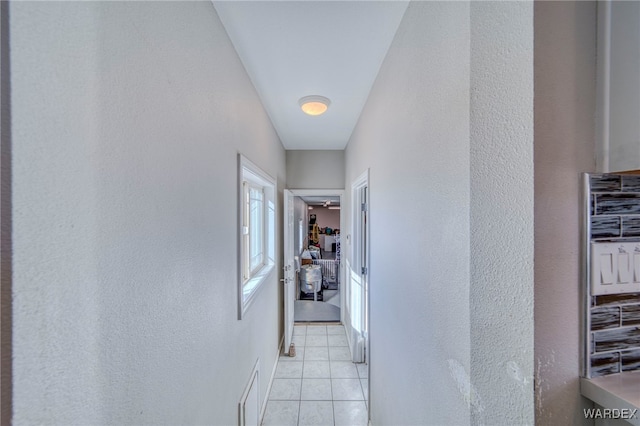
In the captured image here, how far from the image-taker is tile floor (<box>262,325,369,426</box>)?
2086mm

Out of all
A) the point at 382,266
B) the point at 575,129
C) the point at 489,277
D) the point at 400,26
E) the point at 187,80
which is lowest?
the point at 382,266

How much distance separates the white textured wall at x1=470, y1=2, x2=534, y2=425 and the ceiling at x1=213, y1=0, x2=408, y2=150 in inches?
27.3

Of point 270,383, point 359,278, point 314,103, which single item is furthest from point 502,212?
point 270,383

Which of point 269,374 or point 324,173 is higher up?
point 324,173

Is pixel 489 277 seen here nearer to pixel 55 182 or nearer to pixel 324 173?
pixel 55 182

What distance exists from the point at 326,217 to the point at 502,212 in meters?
11.0

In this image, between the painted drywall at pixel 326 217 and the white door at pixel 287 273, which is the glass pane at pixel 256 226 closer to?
the white door at pixel 287 273

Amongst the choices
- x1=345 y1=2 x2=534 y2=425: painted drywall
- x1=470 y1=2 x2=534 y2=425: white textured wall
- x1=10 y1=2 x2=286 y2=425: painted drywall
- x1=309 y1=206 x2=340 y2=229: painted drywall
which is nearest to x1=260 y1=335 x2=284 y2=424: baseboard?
x1=10 y1=2 x2=286 y2=425: painted drywall

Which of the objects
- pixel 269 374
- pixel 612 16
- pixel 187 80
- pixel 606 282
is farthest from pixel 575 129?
pixel 269 374

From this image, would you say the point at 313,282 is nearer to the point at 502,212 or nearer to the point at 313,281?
the point at 313,281

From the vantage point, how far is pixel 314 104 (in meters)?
2.07

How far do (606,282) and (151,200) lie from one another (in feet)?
3.76

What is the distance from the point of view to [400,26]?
48.1 inches

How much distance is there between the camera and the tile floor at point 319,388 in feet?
6.84
